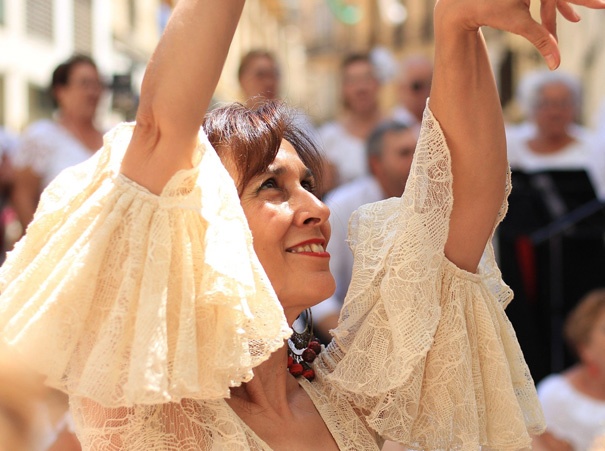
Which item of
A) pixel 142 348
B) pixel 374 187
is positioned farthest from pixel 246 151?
Answer: pixel 374 187

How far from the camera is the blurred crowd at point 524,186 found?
3941 mm

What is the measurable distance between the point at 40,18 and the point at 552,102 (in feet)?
24.6

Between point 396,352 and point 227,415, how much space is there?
0.36 m

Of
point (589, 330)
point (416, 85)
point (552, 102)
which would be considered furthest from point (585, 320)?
point (416, 85)

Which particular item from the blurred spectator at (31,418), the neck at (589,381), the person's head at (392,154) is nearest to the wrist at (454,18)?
the blurred spectator at (31,418)

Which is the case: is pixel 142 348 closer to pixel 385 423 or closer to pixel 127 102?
pixel 385 423

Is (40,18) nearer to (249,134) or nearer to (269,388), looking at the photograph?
(249,134)

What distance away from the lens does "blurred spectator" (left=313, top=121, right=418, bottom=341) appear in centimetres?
402

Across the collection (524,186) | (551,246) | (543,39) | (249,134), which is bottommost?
(551,246)

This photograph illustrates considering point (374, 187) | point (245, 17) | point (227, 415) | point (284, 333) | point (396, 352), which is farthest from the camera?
point (245, 17)

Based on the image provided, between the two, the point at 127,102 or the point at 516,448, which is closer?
the point at 516,448

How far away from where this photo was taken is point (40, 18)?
429 inches

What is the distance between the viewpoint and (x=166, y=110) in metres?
1.55

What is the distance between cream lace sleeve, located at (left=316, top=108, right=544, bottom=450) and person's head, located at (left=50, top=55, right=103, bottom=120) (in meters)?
2.80
